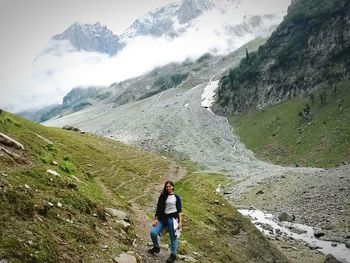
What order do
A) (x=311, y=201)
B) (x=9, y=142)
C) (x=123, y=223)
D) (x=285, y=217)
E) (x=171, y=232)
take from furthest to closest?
(x=311, y=201) → (x=285, y=217) → (x=9, y=142) → (x=123, y=223) → (x=171, y=232)

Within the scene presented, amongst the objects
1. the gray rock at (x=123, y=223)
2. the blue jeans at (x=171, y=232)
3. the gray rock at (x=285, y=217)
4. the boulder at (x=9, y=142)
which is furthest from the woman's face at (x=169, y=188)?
the gray rock at (x=285, y=217)

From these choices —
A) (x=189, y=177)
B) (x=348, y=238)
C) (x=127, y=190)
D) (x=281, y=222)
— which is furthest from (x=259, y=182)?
(x=127, y=190)

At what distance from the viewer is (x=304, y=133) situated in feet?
493

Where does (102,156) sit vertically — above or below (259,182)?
above

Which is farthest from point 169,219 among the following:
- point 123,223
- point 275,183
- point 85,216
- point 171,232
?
point 275,183

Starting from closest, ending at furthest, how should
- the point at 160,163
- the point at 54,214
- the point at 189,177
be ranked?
the point at 54,214 < the point at 189,177 < the point at 160,163

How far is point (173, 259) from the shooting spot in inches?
778

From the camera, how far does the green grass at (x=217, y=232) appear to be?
26819mm

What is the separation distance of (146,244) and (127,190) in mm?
13183

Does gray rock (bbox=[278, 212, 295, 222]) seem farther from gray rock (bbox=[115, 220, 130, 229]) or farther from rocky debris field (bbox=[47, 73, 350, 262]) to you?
gray rock (bbox=[115, 220, 130, 229])

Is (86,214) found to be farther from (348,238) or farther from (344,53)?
(344,53)

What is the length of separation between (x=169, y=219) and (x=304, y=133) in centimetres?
13796

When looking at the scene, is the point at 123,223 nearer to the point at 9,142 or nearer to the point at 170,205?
the point at 170,205

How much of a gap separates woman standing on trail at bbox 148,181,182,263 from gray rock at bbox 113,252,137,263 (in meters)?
1.73
